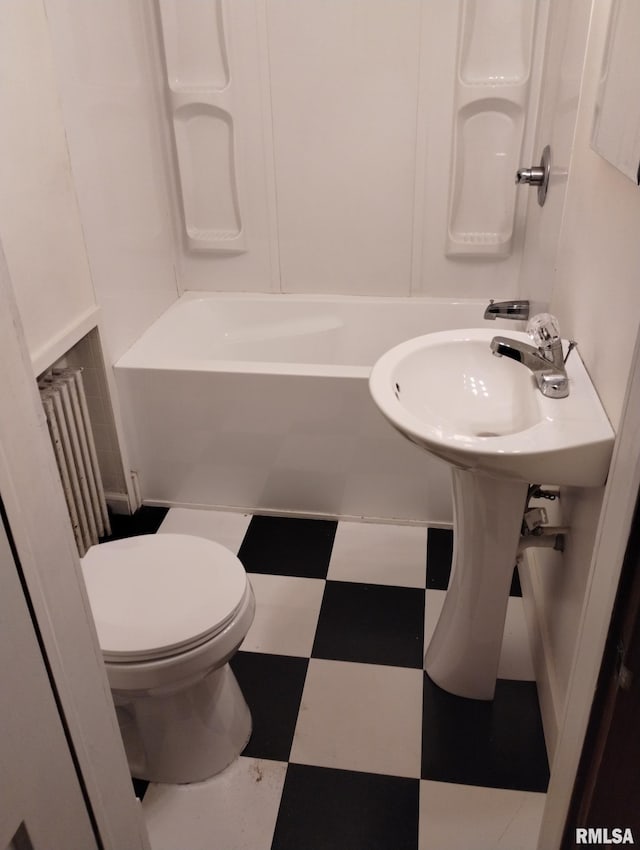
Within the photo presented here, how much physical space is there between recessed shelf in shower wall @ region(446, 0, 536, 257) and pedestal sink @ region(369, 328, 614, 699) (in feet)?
3.55

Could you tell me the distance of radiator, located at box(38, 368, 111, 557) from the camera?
1.86m

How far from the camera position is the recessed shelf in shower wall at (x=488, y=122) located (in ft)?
7.36

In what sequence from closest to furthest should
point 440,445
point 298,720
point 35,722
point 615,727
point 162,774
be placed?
point 35,722
point 615,727
point 440,445
point 162,774
point 298,720

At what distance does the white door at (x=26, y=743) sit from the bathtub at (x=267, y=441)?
1.43 meters

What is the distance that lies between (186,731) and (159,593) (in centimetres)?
32

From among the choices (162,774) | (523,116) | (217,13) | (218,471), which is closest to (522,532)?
(162,774)

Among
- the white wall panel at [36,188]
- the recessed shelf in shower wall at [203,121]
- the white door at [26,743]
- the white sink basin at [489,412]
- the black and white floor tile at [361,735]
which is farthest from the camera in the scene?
the recessed shelf in shower wall at [203,121]

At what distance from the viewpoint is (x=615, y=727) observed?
899 mm

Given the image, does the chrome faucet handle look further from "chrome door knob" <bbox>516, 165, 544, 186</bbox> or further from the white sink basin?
"chrome door knob" <bbox>516, 165, 544, 186</bbox>

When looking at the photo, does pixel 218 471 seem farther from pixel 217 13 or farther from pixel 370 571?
pixel 217 13

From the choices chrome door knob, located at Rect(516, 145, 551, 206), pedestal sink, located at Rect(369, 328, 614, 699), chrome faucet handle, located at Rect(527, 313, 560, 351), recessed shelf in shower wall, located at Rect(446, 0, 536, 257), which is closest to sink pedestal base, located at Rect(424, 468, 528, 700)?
pedestal sink, located at Rect(369, 328, 614, 699)

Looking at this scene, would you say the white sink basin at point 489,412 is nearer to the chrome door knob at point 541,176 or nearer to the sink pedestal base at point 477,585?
the sink pedestal base at point 477,585

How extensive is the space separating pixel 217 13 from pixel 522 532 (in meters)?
1.99

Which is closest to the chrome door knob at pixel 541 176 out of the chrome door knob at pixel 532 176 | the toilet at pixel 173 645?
the chrome door knob at pixel 532 176
